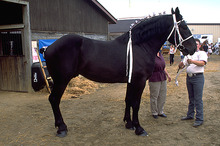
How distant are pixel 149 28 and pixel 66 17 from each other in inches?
259

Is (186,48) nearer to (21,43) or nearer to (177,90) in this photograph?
(177,90)

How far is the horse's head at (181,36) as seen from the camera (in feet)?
11.9

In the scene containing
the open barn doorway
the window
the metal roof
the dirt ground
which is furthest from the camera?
the metal roof

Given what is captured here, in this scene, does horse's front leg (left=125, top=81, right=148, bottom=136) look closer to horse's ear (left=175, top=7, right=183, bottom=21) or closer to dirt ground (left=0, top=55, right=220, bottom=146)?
dirt ground (left=0, top=55, right=220, bottom=146)

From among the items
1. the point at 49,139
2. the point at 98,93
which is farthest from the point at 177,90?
the point at 49,139

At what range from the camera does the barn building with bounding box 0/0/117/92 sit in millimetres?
7156

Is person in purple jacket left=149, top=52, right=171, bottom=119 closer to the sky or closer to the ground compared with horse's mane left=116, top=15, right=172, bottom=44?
closer to the ground

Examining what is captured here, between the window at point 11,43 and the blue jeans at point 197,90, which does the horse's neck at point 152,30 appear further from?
the window at point 11,43

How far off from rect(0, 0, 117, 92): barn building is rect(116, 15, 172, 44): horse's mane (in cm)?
482

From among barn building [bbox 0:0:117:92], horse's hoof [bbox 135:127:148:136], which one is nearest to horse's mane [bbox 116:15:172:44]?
horse's hoof [bbox 135:127:148:136]

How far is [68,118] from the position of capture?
4.66m

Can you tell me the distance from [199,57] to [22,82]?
6.42 meters

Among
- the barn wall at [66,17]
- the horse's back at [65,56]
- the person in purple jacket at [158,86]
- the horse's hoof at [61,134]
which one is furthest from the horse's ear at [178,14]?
the barn wall at [66,17]

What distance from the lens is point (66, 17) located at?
931 centimetres
